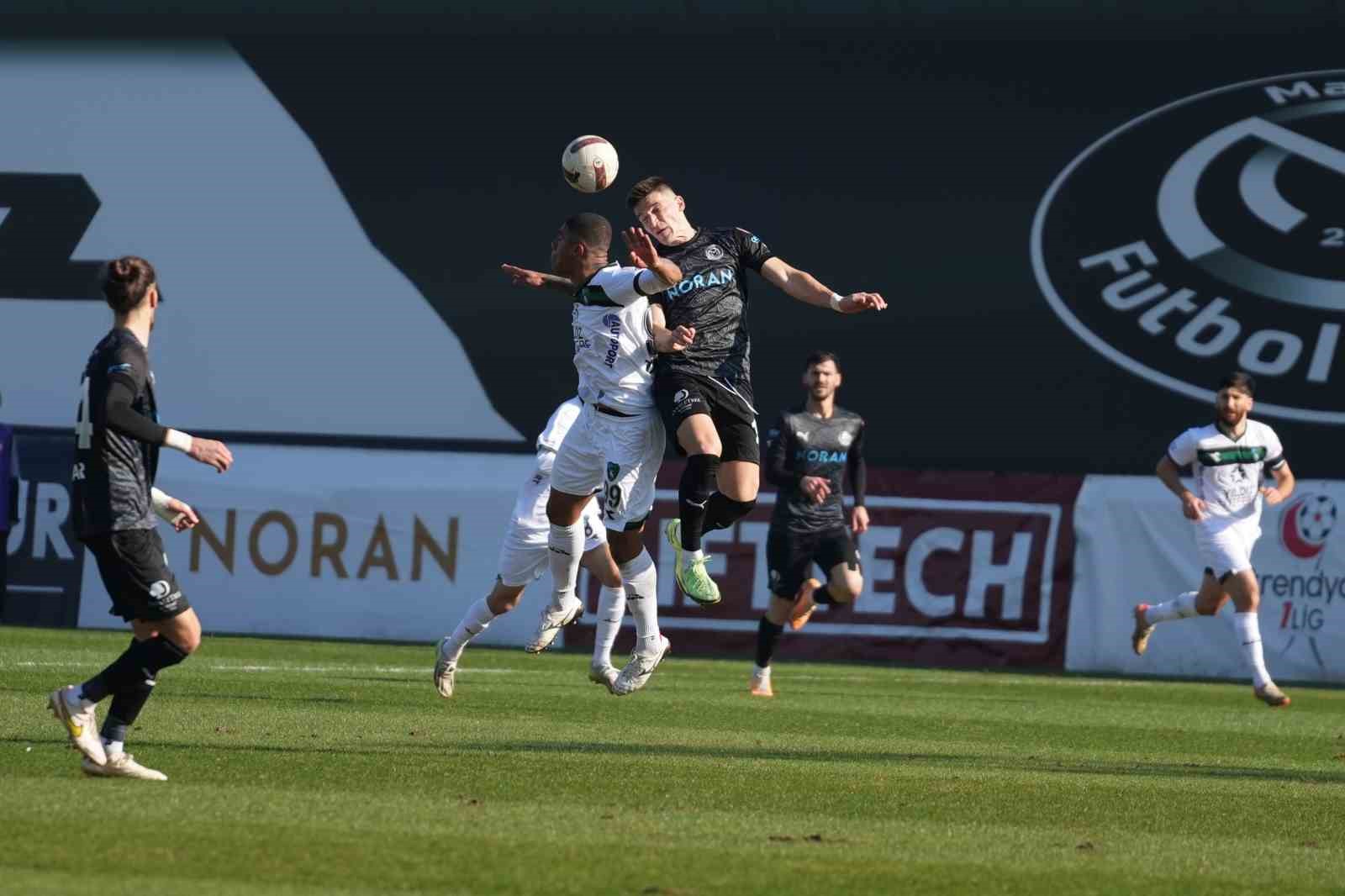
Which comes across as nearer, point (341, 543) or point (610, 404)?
point (610, 404)

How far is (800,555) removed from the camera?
1552cm

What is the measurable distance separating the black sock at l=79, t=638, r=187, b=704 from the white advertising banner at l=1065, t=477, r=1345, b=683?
1373 cm

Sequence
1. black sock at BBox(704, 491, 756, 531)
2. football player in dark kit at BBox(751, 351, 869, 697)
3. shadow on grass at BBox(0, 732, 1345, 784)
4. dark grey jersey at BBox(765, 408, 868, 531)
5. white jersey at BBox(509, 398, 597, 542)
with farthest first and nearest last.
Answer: dark grey jersey at BBox(765, 408, 868, 531) → football player in dark kit at BBox(751, 351, 869, 697) → white jersey at BBox(509, 398, 597, 542) → black sock at BBox(704, 491, 756, 531) → shadow on grass at BBox(0, 732, 1345, 784)

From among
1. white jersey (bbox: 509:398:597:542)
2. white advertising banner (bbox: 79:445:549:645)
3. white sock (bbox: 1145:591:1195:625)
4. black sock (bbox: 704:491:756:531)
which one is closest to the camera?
black sock (bbox: 704:491:756:531)

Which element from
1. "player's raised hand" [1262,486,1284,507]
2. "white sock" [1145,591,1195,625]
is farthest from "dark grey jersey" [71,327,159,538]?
"white sock" [1145,591,1195,625]

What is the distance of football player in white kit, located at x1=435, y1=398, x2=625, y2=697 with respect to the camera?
12219mm

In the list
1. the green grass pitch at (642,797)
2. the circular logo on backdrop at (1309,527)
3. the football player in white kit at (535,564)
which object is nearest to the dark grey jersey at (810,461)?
the green grass pitch at (642,797)

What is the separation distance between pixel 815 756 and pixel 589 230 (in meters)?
2.84

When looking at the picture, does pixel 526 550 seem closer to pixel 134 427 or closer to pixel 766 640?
pixel 766 640

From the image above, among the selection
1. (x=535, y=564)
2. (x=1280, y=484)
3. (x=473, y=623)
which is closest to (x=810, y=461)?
(x=535, y=564)

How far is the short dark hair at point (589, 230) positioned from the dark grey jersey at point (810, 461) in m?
5.30

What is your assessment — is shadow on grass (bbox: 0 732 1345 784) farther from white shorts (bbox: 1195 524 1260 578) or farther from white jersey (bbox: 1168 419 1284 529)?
white jersey (bbox: 1168 419 1284 529)

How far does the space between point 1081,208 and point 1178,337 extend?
168 centimetres

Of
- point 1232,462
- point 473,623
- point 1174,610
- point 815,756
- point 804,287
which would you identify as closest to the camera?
point 815,756
